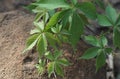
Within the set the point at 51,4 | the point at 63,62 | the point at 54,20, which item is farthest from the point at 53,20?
the point at 63,62

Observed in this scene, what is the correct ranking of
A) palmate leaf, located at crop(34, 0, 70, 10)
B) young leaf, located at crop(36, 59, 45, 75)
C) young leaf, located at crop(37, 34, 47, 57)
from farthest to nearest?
1. young leaf, located at crop(36, 59, 45, 75)
2. young leaf, located at crop(37, 34, 47, 57)
3. palmate leaf, located at crop(34, 0, 70, 10)

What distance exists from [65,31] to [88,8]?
0.21m

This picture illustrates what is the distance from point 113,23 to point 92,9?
19 centimetres

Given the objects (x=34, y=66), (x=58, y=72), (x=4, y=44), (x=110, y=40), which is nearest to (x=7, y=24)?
(x=4, y=44)

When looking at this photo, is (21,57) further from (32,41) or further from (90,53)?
(90,53)

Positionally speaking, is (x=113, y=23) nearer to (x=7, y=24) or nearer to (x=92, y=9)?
(x=92, y=9)

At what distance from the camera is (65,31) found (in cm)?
155

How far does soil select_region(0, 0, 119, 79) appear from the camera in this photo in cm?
161

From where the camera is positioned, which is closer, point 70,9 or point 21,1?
point 70,9

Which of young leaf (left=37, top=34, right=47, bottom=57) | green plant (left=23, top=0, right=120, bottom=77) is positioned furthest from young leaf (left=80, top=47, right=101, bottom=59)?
young leaf (left=37, top=34, right=47, bottom=57)

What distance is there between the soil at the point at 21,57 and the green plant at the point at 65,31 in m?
0.07

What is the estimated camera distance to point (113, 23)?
153 centimetres

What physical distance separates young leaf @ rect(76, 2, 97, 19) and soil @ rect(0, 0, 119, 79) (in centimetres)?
39

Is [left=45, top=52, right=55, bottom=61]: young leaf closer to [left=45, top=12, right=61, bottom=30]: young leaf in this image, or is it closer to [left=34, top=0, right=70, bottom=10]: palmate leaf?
[left=45, top=12, right=61, bottom=30]: young leaf
